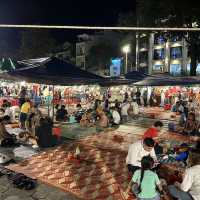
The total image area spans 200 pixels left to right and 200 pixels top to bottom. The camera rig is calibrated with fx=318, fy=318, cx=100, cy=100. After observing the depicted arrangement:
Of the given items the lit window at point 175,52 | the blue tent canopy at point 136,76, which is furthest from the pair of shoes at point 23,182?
the lit window at point 175,52

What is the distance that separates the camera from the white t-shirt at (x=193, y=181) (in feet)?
18.0

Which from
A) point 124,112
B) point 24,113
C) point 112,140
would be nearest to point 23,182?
point 112,140

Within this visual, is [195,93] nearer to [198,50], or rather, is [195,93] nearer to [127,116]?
[198,50]

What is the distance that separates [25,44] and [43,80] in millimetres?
42418

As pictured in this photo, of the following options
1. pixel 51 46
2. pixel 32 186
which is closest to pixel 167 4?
pixel 32 186

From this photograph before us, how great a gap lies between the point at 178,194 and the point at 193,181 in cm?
54

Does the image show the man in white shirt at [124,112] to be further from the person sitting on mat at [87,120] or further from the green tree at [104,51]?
the green tree at [104,51]

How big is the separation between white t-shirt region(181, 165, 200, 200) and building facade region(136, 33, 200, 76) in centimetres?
4466

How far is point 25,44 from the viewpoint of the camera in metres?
52.9

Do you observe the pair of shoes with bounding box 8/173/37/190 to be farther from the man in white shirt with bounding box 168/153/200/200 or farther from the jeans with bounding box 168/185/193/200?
the man in white shirt with bounding box 168/153/200/200

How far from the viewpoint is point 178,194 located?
A: 19.4 ft

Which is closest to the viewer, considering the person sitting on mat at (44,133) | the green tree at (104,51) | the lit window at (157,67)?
the person sitting on mat at (44,133)

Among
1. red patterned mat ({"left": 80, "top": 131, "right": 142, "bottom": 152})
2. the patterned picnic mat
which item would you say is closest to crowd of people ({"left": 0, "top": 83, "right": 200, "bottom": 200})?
the patterned picnic mat

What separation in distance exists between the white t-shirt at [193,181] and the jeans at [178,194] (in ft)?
0.45
